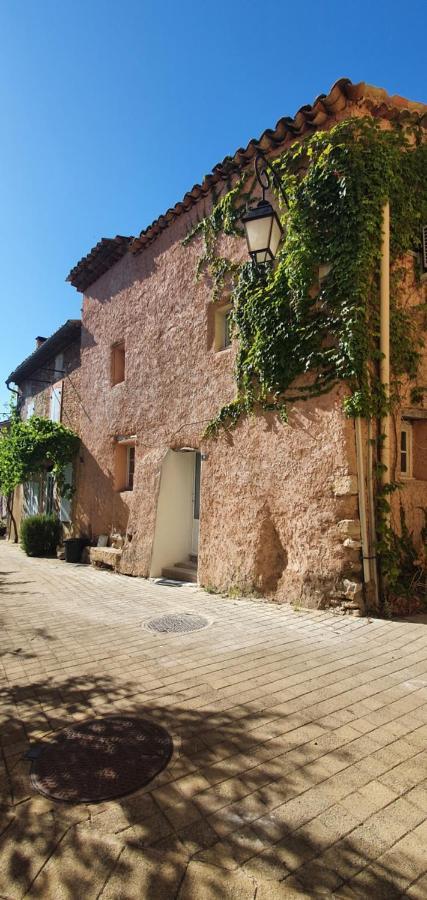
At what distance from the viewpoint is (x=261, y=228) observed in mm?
5477

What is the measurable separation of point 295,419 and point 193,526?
3791 mm

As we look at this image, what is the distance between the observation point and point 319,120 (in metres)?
6.22

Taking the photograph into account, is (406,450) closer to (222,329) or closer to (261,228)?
(261,228)

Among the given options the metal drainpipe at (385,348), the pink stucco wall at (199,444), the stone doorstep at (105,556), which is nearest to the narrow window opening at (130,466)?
the pink stucco wall at (199,444)

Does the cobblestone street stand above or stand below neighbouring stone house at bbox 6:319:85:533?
below

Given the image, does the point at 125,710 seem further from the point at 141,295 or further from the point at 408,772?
the point at 141,295

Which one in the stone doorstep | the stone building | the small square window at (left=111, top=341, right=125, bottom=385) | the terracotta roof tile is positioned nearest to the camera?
the stone building

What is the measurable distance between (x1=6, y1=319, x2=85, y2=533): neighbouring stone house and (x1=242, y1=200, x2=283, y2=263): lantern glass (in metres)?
7.94

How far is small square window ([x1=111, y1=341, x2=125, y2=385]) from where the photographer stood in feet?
36.7

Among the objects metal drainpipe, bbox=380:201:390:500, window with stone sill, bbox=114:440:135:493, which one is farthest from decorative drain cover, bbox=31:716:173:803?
window with stone sill, bbox=114:440:135:493

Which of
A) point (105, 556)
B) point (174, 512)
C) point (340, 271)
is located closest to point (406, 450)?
point (340, 271)

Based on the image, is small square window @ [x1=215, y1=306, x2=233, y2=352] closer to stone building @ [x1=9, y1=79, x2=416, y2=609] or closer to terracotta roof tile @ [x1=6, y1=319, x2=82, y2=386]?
stone building @ [x1=9, y1=79, x2=416, y2=609]

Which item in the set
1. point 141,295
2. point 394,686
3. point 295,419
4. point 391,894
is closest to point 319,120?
point 295,419

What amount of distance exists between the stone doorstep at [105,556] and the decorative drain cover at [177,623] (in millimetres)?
4181
